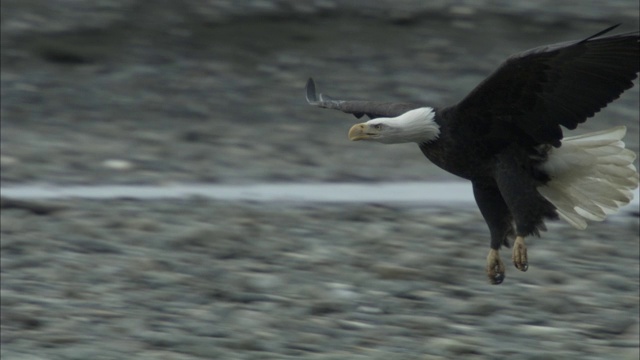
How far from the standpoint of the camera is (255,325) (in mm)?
6680

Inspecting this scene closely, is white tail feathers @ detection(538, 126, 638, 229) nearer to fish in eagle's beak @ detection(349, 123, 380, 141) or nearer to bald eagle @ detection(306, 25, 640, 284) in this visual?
bald eagle @ detection(306, 25, 640, 284)

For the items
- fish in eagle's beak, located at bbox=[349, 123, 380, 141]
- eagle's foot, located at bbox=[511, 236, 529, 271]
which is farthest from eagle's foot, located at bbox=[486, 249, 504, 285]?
fish in eagle's beak, located at bbox=[349, 123, 380, 141]

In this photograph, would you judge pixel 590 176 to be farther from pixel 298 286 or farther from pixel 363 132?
pixel 298 286

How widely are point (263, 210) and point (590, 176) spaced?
298 cm

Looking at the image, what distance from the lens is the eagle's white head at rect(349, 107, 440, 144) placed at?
584 cm

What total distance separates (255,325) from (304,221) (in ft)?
6.35

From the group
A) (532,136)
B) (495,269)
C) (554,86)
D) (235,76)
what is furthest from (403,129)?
(235,76)

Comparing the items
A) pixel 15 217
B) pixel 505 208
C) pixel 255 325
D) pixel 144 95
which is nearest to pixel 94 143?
pixel 144 95

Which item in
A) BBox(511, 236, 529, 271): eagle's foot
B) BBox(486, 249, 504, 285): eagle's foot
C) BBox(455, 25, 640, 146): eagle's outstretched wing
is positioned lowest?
BBox(486, 249, 504, 285): eagle's foot

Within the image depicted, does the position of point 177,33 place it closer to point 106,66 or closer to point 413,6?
point 106,66

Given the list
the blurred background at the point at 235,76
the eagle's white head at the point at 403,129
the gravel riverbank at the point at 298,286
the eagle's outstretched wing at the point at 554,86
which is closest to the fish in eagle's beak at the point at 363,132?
the eagle's white head at the point at 403,129

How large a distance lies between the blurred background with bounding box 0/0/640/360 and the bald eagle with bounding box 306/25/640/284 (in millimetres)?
684

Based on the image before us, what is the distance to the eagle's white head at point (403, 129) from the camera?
5836mm

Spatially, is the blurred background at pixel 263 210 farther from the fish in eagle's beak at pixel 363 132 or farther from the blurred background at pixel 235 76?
the fish in eagle's beak at pixel 363 132
